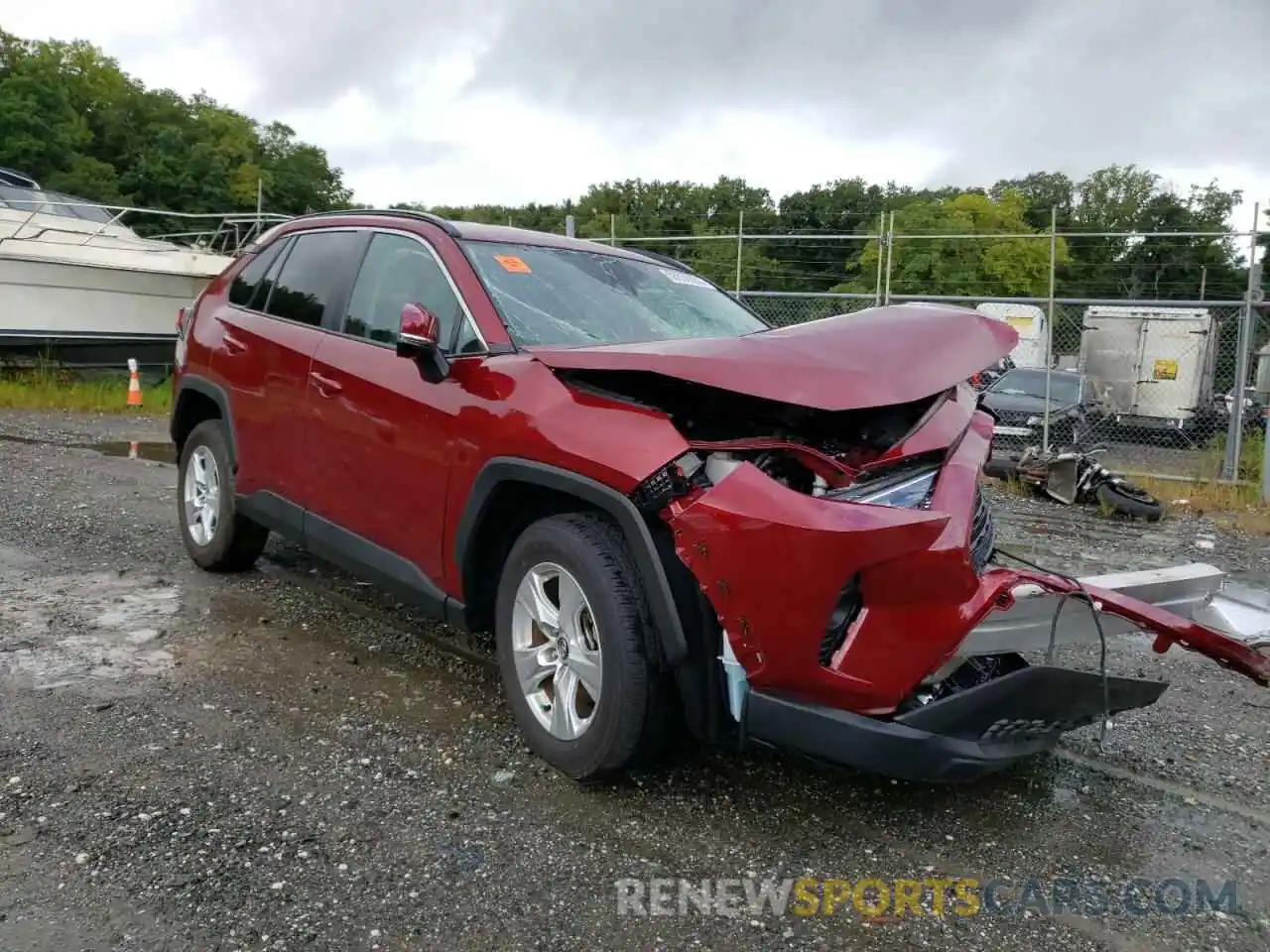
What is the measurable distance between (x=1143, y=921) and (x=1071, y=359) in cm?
1813

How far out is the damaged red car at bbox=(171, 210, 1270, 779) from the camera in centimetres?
255

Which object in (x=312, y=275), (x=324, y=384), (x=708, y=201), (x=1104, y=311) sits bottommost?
(x=324, y=384)

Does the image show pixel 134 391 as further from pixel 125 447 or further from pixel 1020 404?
pixel 1020 404

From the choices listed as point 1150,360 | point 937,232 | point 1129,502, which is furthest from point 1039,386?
point 937,232

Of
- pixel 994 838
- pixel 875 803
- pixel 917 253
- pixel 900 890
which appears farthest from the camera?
pixel 917 253

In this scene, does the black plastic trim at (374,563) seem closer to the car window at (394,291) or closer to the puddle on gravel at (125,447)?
the car window at (394,291)

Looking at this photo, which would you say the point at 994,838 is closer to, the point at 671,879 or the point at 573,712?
the point at 671,879

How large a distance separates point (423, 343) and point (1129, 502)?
6.77m

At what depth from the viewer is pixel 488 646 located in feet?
14.5

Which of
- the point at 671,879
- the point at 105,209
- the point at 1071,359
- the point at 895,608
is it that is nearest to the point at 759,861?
the point at 671,879


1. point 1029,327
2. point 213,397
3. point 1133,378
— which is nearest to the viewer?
point 213,397

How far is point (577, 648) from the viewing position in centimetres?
308

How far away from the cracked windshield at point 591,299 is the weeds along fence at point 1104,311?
2546mm

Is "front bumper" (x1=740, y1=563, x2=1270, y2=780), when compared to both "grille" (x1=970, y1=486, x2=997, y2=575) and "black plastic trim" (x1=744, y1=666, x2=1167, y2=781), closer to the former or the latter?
"black plastic trim" (x1=744, y1=666, x2=1167, y2=781)
